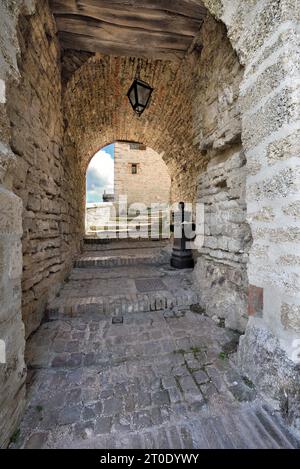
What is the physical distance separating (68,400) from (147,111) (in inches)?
215

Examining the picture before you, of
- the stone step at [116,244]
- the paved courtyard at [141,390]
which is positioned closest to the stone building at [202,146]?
the paved courtyard at [141,390]

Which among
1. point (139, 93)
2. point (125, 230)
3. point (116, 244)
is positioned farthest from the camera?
point (125, 230)

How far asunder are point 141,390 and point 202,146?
2.64m

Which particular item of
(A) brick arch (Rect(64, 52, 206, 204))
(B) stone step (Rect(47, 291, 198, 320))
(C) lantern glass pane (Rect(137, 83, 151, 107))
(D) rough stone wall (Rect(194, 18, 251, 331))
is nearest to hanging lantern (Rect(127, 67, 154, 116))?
(C) lantern glass pane (Rect(137, 83, 151, 107))

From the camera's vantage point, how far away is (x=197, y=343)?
1907mm

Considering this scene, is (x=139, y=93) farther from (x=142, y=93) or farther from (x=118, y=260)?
(x=118, y=260)

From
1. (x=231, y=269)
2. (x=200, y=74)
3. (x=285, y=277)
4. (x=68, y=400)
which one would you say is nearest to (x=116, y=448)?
(x=68, y=400)

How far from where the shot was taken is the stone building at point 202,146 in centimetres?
120

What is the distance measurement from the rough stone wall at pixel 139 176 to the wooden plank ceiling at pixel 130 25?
443 inches

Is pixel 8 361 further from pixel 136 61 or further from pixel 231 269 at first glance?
pixel 136 61

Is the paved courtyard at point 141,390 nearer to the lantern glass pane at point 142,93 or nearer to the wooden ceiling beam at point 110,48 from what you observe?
the lantern glass pane at point 142,93

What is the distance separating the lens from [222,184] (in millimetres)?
2369

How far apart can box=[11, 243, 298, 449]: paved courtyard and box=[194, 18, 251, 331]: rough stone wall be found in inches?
14.9

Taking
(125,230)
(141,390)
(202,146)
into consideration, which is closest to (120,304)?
(141,390)
